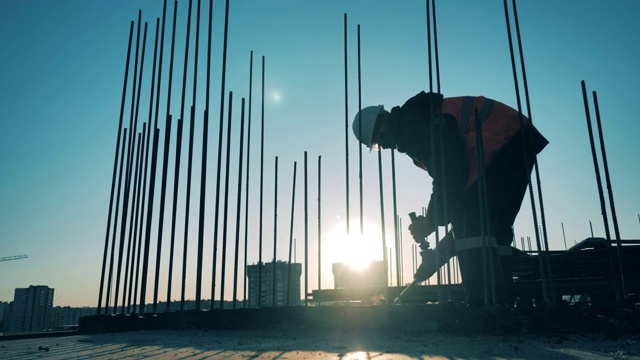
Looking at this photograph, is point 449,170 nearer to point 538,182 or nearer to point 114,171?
point 538,182

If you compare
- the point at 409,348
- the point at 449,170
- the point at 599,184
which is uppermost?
the point at 449,170

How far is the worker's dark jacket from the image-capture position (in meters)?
4.22

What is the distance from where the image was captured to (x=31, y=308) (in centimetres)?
9981

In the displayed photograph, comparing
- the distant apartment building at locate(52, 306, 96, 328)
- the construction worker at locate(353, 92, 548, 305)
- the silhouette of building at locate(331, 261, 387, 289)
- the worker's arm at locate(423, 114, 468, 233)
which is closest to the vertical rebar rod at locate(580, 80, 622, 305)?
the construction worker at locate(353, 92, 548, 305)

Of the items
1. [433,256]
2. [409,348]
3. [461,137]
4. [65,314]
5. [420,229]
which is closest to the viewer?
[409,348]

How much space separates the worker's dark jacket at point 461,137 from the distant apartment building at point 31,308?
108077 mm

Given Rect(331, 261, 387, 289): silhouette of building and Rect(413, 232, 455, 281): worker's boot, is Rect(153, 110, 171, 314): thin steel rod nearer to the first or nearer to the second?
Rect(413, 232, 455, 281): worker's boot

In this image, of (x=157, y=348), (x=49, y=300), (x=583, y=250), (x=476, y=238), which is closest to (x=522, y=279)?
(x=583, y=250)

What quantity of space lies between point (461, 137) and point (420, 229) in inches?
40.6

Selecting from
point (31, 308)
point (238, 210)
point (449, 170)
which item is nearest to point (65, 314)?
point (31, 308)

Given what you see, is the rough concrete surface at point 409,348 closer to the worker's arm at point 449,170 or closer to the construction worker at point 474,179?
the construction worker at point 474,179

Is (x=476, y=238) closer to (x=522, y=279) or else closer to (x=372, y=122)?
(x=522, y=279)

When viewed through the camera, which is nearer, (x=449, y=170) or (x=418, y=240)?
(x=449, y=170)

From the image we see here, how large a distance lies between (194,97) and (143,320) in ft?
9.37
